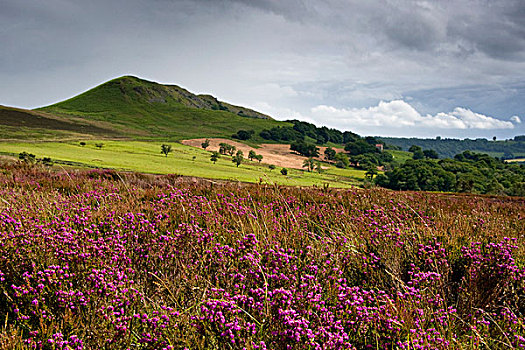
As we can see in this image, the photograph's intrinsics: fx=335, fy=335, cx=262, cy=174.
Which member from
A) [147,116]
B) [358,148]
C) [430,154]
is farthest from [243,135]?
[430,154]

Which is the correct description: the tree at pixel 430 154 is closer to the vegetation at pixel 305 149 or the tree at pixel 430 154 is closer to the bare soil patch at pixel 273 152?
the bare soil patch at pixel 273 152

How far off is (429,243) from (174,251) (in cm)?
339

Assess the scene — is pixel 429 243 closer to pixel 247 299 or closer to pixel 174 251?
pixel 247 299

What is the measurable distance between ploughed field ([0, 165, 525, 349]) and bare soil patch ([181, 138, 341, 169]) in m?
87.0

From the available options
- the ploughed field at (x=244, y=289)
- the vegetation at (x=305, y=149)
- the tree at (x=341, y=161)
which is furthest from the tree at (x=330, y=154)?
the ploughed field at (x=244, y=289)

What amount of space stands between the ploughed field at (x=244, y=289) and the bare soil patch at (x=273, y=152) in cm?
8700

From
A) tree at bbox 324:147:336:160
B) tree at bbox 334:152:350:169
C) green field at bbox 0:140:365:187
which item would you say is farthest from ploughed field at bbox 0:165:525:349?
tree at bbox 324:147:336:160

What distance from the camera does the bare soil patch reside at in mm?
97625

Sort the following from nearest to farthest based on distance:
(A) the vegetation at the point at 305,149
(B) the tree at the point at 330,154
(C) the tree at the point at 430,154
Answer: (A) the vegetation at the point at 305,149 → (B) the tree at the point at 330,154 → (C) the tree at the point at 430,154

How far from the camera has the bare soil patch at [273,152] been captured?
320 ft

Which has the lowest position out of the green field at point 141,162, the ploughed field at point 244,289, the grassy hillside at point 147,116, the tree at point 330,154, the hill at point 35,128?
the green field at point 141,162

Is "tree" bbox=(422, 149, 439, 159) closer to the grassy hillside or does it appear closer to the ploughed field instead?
the grassy hillside

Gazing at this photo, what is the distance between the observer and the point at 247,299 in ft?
9.06

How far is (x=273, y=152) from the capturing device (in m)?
119
